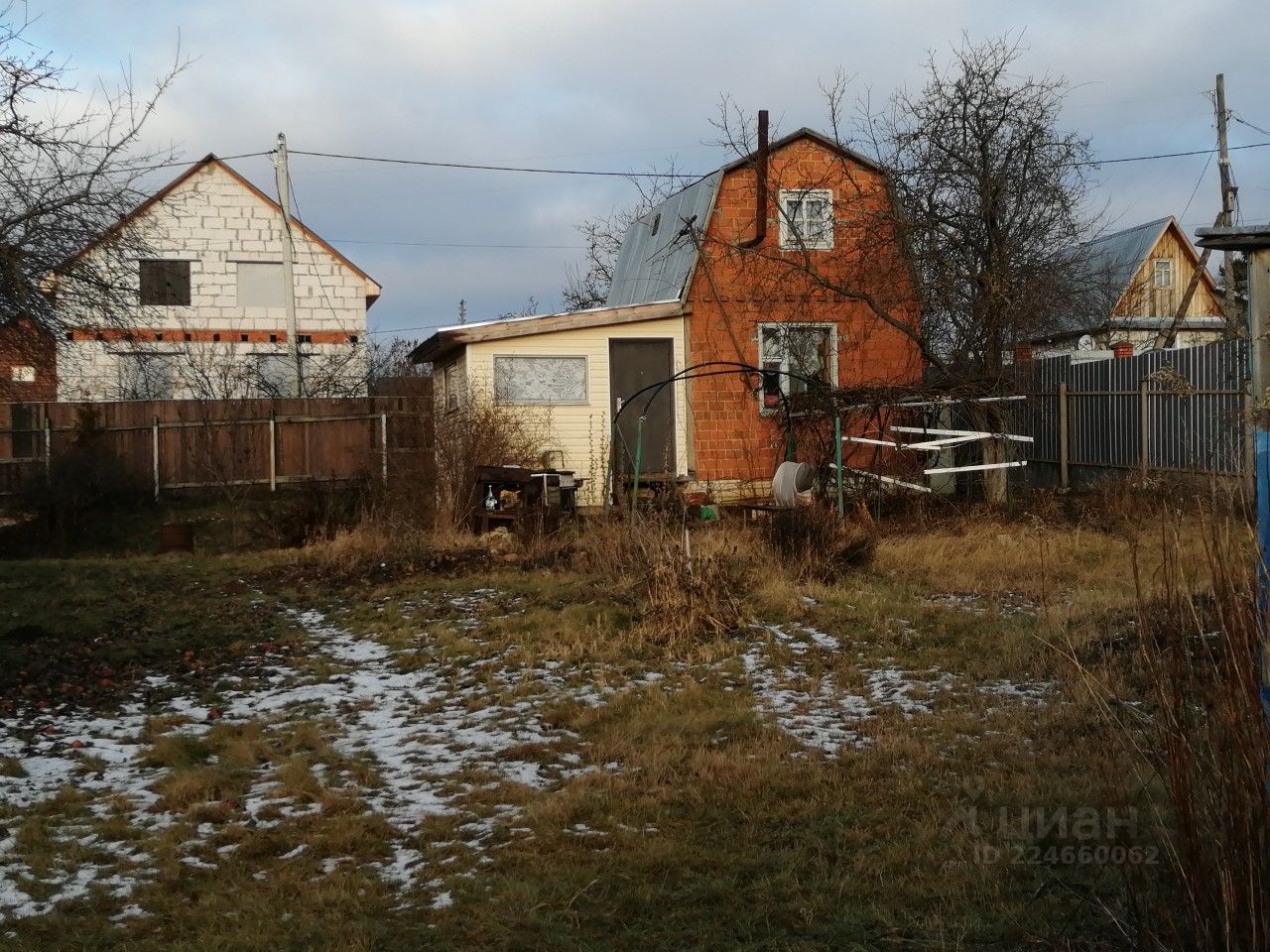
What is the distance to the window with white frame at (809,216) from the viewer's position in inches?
705

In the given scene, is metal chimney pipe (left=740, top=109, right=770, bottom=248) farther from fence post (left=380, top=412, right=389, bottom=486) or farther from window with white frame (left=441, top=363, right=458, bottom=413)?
fence post (left=380, top=412, right=389, bottom=486)

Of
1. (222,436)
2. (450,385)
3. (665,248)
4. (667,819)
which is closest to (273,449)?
(222,436)

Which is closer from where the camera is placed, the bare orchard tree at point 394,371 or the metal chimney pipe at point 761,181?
the metal chimney pipe at point 761,181

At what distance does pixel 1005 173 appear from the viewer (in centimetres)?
1603

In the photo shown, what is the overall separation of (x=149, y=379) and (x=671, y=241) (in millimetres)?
16466

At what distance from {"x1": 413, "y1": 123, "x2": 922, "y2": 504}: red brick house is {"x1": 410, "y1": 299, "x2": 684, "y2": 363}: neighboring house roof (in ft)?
0.08

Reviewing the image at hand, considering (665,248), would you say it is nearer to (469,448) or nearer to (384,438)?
(384,438)

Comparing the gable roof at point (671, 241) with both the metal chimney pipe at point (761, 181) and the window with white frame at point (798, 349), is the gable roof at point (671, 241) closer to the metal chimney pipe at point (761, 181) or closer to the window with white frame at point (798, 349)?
the metal chimney pipe at point (761, 181)

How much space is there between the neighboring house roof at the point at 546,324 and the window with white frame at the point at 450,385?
44cm

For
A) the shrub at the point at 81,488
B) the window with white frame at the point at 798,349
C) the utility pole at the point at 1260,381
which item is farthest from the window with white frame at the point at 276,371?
the utility pole at the point at 1260,381

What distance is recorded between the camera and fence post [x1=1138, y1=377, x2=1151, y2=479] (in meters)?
16.7

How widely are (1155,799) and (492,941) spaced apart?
2635mm

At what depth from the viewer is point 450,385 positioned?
18844mm

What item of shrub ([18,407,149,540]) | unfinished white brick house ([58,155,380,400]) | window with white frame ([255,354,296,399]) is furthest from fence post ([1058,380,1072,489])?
window with white frame ([255,354,296,399])
